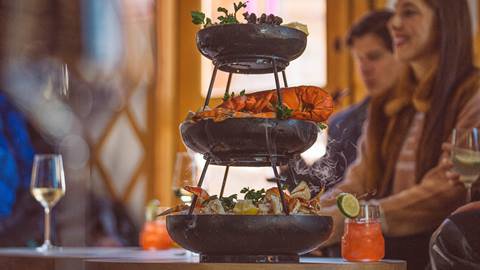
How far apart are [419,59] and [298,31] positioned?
1603 millimetres

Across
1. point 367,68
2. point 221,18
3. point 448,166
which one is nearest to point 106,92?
point 367,68

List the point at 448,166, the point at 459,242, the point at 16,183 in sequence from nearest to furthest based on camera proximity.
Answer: the point at 459,242 → the point at 448,166 → the point at 16,183

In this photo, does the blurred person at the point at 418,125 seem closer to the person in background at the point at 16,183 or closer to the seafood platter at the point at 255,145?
the seafood platter at the point at 255,145

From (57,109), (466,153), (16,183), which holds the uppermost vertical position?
(466,153)

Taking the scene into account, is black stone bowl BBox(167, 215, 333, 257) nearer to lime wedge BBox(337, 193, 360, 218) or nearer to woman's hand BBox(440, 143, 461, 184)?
lime wedge BBox(337, 193, 360, 218)

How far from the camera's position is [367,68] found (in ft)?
10.4

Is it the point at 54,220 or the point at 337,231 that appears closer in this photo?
the point at 337,231

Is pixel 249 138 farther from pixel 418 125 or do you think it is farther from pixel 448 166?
pixel 418 125

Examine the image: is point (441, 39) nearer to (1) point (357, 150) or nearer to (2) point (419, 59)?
(2) point (419, 59)

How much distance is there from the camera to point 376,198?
2941 mm

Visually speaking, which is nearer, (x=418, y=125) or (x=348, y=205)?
(x=348, y=205)

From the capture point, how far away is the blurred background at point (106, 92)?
3967 millimetres

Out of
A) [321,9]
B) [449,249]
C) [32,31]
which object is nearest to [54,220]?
[32,31]

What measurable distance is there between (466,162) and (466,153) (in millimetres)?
23
